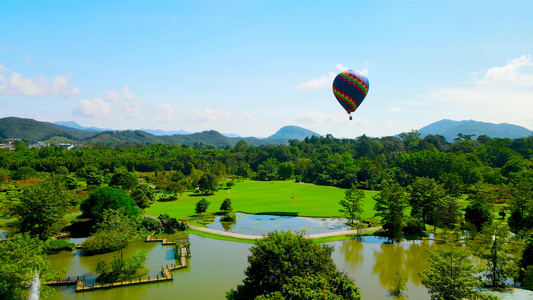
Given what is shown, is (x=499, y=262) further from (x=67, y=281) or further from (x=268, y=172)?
(x=268, y=172)

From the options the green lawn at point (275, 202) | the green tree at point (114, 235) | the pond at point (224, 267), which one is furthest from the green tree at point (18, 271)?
the green lawn at point (275, 202)

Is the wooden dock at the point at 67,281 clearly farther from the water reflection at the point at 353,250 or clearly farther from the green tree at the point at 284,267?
→ the water reflection at the point at 353,250

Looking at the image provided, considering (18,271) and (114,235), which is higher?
(114,235)

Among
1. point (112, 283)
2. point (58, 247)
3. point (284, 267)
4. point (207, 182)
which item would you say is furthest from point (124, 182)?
point (284, 267)

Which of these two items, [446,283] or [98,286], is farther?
[98,286]

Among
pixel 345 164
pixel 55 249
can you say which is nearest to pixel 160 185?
pixel 55 249


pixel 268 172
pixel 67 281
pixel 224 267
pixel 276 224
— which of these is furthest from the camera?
pixel 268 172

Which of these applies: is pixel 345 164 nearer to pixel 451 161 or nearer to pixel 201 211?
pixel 451 161

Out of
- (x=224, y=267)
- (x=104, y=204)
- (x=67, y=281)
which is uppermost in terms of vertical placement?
(x=104, y=204)
